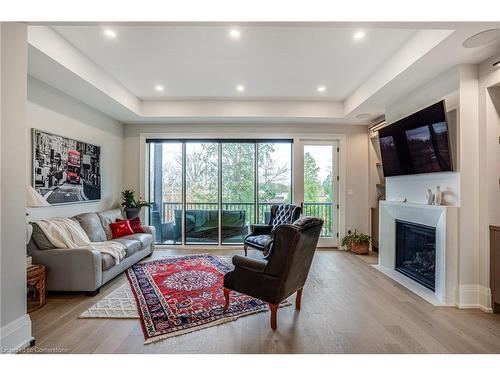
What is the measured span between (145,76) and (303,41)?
233cm

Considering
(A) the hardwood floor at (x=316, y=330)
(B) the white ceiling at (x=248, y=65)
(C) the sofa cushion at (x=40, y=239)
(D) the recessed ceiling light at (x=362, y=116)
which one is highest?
(B) the white ceiling at (x=248, y=65)

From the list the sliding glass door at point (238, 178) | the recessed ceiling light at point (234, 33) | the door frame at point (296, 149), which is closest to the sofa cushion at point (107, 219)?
the door frame at point (296, 149)

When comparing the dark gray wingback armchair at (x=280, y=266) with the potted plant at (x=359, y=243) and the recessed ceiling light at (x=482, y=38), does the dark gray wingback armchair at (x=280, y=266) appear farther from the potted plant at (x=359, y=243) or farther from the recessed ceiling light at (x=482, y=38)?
the potted plant at (x=359, y=243)

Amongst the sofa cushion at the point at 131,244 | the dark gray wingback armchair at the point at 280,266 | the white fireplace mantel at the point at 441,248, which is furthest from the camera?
the sofa cushion at the point at 131,244

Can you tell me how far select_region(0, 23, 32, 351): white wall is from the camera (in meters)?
1.80

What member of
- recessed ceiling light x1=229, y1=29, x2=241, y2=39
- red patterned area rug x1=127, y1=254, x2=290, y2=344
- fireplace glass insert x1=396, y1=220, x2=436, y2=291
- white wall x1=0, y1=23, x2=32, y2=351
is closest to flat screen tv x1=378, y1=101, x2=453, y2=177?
fireplace glass insert x1=396, y1=220, x2=436, y2=291

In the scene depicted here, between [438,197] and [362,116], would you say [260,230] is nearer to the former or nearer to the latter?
[438,197]

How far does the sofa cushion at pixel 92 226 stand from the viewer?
3676mm

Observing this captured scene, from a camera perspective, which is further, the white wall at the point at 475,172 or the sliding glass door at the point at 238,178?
the sliding glass door at the point at 238,178

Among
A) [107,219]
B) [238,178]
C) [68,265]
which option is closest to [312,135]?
[238,178]

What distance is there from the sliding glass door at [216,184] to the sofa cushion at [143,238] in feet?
3.30

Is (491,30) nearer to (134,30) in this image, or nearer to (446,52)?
(446,52)

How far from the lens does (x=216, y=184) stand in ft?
17.6

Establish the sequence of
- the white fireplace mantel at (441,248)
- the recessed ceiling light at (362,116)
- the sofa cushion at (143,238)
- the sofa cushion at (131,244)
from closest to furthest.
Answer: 1. the white fireplace mantel at (441,248)
2. the sofa cushion at (131,244)
3. the sofa cushion at (143,238)
4. the recessed ceiling light at (362,116)
